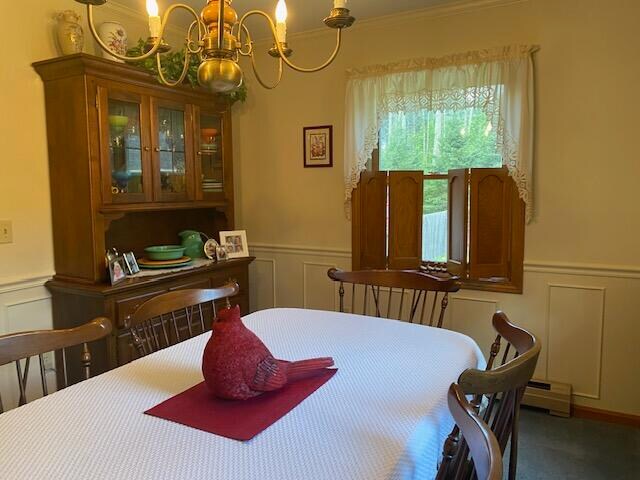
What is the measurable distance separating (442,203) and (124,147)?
76.0 inches

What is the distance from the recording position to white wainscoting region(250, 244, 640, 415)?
2.72 metres

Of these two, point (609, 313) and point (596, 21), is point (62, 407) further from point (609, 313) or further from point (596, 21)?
point (596, 21)

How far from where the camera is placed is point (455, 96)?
2977 mm

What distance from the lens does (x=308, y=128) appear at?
354 cm

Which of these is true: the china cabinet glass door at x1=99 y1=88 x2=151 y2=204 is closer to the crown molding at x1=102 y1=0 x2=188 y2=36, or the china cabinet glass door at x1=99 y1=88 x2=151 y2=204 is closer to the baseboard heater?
the crown molding at x1=102 y1=0 x2=188 y2=36

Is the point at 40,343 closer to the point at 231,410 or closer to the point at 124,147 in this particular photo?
the point at 231,410

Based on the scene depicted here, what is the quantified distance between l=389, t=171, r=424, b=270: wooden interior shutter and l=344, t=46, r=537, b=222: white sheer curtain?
0.91 ft

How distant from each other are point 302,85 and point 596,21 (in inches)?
71.8

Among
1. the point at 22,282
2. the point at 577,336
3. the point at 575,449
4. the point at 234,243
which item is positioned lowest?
the point at 575,449

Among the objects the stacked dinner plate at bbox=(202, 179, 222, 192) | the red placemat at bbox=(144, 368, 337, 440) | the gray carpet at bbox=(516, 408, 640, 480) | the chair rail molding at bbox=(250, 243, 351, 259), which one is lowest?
the gray carpet at bbox=(516, 408, 640, 480)

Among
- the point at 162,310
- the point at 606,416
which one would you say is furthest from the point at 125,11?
the point at 606,416

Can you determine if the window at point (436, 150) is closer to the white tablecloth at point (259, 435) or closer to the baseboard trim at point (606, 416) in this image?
the baseboard trim at point (606, 416)

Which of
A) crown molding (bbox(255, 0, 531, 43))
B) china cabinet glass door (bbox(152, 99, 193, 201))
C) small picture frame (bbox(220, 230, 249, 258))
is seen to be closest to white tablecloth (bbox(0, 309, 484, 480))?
china cabinet glass door (bbox(152, 99, 193, 201))

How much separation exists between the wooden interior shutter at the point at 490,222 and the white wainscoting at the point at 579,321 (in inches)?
6.1
